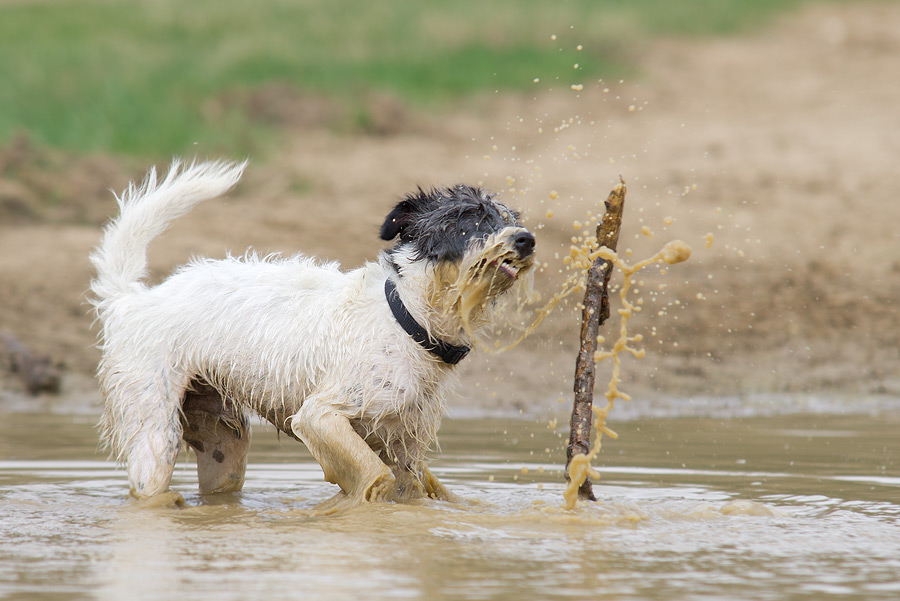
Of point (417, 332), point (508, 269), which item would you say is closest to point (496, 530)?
point (417, 332)

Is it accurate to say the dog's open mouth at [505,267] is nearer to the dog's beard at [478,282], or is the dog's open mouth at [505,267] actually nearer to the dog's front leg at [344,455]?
the dog's beard at [478,282]

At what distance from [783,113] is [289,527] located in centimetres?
1192

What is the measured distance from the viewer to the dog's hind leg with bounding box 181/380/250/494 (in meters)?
6.38

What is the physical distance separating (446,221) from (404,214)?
0.31 metres

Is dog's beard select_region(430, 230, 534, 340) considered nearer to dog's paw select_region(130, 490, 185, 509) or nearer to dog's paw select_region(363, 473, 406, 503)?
dog's paw select_region(363, 473, 406, 503)

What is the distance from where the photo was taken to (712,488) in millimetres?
6566

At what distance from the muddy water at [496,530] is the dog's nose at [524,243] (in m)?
1.13

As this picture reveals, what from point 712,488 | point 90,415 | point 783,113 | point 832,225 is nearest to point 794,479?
point 712,488

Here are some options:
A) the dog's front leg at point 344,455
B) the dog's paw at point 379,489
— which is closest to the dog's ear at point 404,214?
the dog's front leg at point 344,455

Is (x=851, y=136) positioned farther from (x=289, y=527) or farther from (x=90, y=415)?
(x=289, y=527)

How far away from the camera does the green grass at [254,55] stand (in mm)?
13789

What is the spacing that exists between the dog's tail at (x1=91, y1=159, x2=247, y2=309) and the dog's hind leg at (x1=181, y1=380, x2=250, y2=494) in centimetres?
73

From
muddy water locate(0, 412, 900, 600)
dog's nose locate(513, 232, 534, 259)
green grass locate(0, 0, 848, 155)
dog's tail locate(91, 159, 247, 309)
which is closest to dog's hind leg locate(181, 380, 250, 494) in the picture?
muddy water locate(0, 412, 900, 600)

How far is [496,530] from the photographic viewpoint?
5.33m
